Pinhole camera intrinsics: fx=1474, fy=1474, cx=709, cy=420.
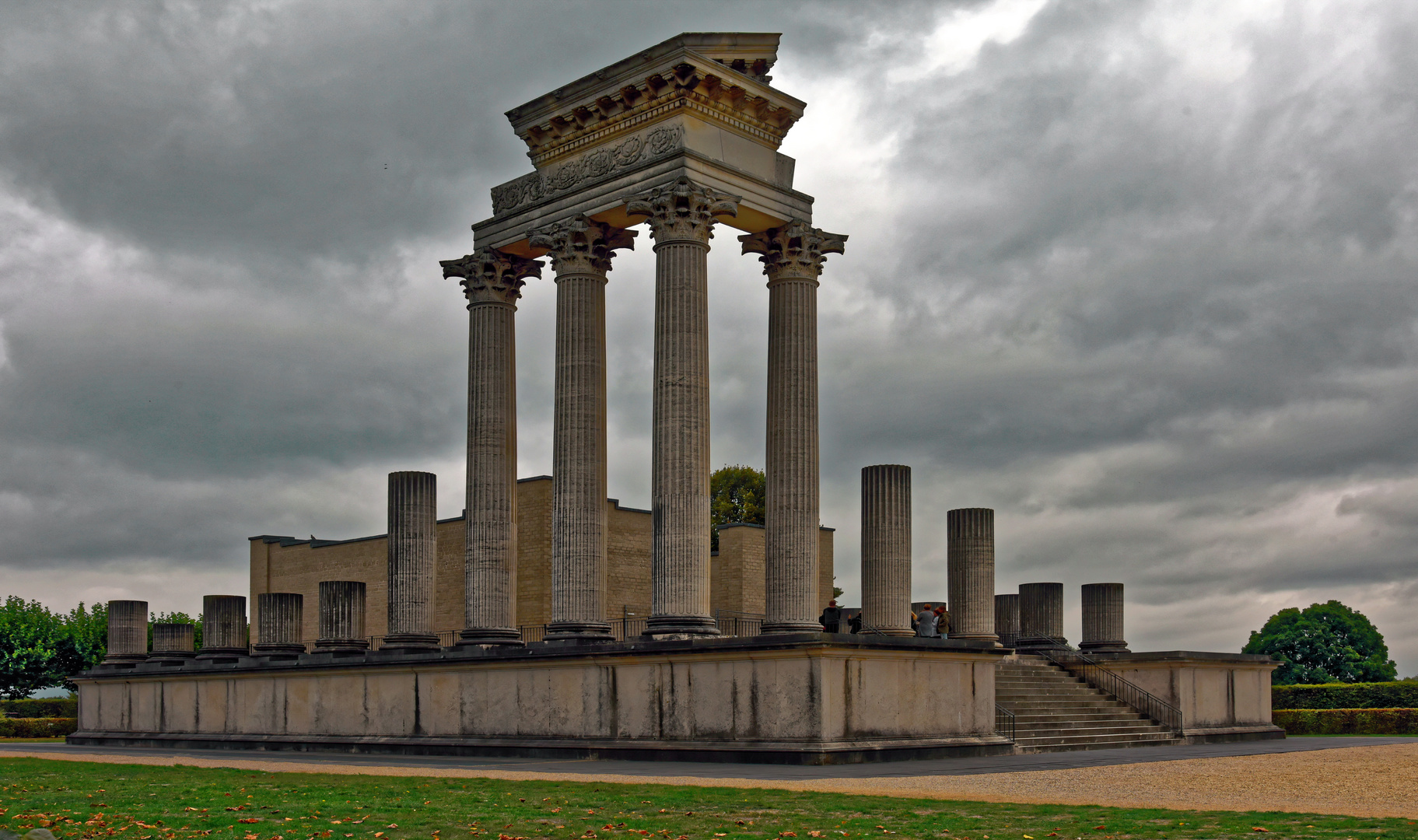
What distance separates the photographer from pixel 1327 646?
96.9 meters

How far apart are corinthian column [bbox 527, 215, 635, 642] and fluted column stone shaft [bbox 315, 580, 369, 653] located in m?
8.70

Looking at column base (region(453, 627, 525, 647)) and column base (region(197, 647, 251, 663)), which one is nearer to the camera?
column base (region(453, 627, 525, 647))

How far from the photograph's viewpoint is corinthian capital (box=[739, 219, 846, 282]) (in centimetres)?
3809

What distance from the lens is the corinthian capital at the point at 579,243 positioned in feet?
Result: 124

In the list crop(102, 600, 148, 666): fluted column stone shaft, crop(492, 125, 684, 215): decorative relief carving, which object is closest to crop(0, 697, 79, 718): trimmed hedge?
crop(102, 600, 148, 666): fluted column stone shaft

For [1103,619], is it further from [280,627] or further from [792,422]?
[280,627]

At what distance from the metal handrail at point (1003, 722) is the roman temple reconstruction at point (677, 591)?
67 millimetres

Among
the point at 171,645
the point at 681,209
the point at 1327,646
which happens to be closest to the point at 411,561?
the point at 681,209

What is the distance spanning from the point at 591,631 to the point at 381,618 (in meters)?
41.6

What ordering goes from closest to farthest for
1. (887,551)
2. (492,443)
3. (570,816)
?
(570,816) < (887,551) < (492,443)

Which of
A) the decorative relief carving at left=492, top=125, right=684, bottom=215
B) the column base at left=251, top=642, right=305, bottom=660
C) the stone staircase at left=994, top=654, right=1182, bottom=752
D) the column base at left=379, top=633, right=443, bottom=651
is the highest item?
the decorative relief carving at left=492, top=125, right=684, bottom=215

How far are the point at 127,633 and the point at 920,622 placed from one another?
2991 centimetres

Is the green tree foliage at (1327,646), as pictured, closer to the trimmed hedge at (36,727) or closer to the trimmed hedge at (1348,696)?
the trimmed hedge at (1348,696)

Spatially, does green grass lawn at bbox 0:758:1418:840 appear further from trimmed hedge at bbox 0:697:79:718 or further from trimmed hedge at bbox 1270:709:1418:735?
trimmed hedge at bbox 0:697:79:718
